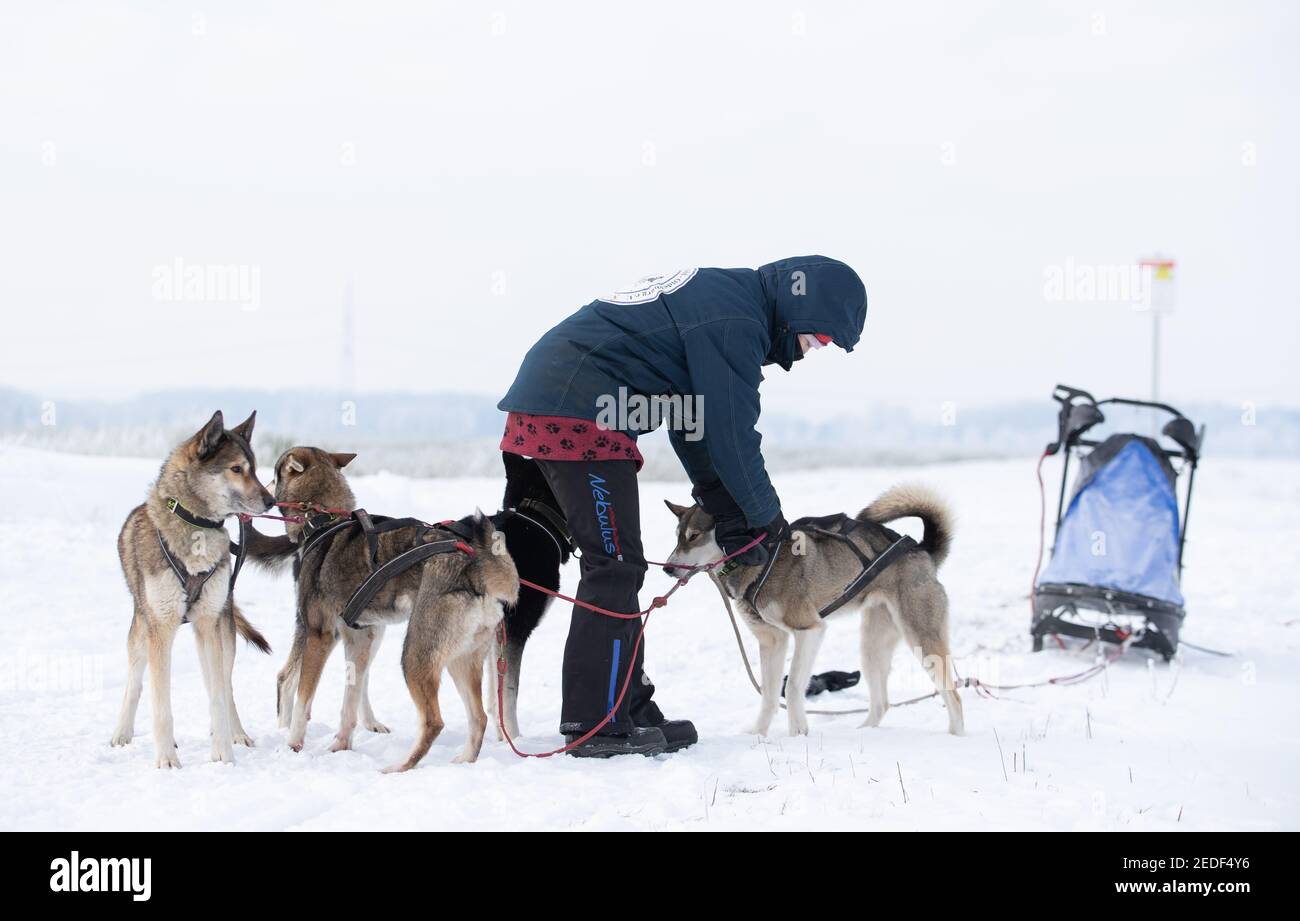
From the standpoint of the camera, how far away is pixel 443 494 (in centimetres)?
1162

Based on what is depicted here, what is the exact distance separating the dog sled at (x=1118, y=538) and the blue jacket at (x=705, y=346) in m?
3.56

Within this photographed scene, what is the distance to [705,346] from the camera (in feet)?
12.1

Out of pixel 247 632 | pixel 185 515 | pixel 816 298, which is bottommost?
pixel 247 632

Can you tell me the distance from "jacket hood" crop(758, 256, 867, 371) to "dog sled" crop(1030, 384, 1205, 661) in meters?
3.44

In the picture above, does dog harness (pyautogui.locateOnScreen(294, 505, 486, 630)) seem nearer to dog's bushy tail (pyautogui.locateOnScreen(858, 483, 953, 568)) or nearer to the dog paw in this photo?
the dog paw

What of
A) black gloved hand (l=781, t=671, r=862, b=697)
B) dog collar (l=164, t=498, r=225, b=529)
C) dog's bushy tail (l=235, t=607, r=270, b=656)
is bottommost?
black gloved hand (l=781, t=671, r=862, b=697)

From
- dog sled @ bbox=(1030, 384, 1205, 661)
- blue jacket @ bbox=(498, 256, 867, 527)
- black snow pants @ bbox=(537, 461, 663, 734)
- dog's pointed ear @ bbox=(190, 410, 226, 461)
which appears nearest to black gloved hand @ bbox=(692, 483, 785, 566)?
blue jacket @ bbox=(498, 256, 867, 527)

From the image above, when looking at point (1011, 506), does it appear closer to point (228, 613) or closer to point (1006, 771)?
point (1006, 771)

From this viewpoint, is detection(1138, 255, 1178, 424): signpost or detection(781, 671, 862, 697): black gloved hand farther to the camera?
detection(1138, 255, 1178, 424): signpost

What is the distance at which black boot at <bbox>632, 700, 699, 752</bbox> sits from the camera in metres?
3.96

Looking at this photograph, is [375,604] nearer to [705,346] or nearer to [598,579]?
[598,579]

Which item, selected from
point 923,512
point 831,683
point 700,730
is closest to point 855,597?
point 923,512
